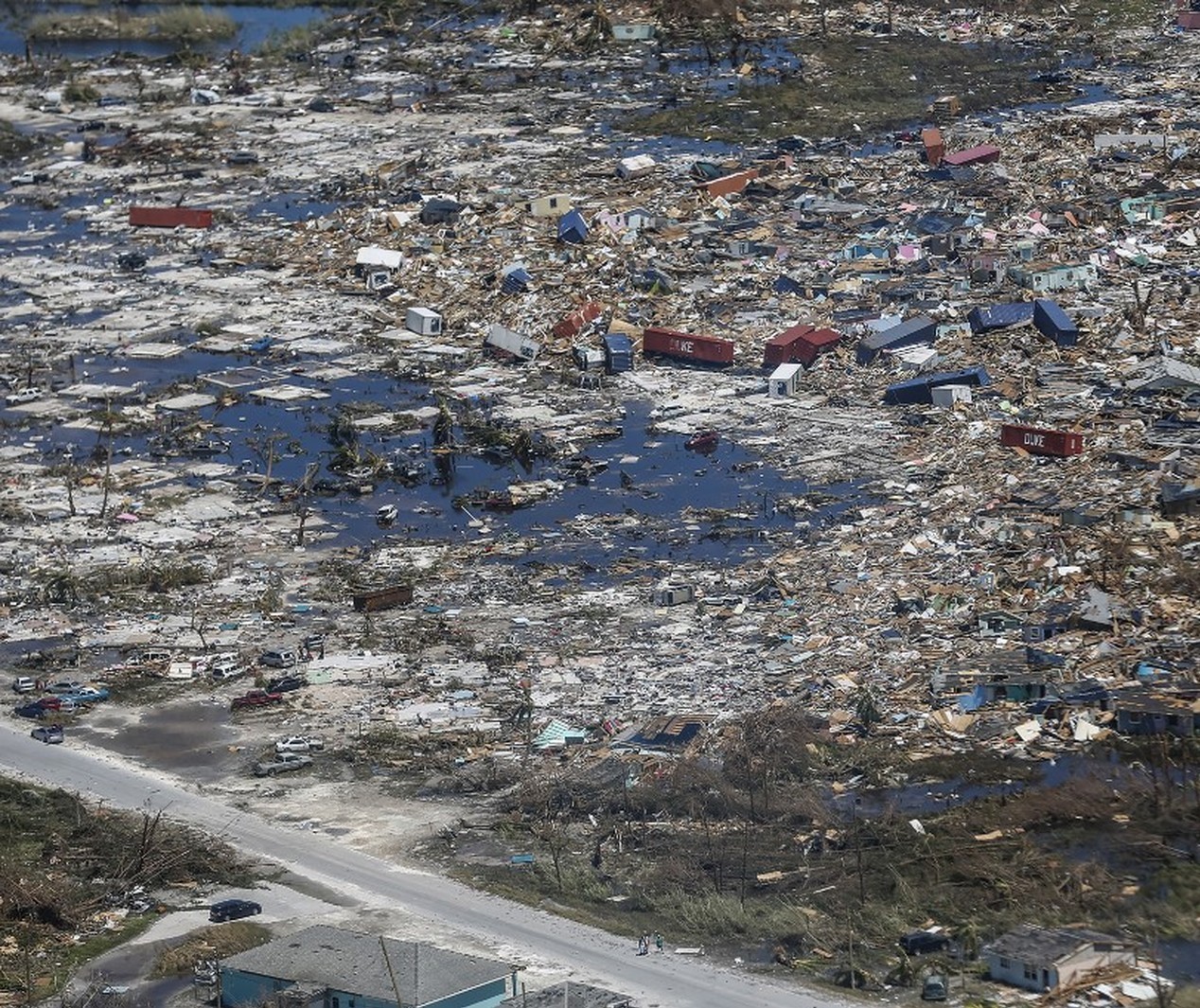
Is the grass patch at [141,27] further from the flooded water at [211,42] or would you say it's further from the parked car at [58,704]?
the parked car at [58,704]

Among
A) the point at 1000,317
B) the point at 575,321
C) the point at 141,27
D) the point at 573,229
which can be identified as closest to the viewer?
the point at 1000,317

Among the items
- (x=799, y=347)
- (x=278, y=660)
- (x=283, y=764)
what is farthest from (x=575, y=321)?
(x=283, y=764)

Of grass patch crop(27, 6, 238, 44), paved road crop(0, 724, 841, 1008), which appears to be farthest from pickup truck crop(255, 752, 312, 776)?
grass patch crop(27, 6, 238, 44)

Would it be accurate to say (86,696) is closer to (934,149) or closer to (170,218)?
(170,218)

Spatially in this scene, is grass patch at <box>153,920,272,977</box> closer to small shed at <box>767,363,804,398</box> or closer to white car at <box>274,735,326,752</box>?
white car at <box>274,735,326,752</box>

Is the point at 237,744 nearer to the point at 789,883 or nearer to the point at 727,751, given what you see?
the point at 727,751

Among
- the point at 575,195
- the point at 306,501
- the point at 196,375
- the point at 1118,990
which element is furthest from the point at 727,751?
the point at 575,195

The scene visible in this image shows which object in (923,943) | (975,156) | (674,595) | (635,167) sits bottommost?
(674,595)
